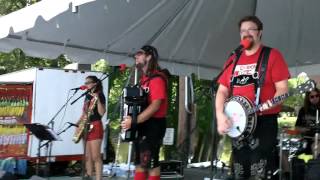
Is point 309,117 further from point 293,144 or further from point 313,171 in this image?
point 313,171

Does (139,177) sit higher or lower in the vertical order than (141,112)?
lower

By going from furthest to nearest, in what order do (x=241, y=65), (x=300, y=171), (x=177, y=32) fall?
(x=177, y=32) < (x=300, y=171) < (x=241, y=65)

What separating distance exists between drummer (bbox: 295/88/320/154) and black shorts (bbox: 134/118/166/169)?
3343mm

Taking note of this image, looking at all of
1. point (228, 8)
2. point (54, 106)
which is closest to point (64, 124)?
point (54, 106)

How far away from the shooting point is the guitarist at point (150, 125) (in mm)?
5309

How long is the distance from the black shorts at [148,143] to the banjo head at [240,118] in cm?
166

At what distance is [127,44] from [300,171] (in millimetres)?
3542

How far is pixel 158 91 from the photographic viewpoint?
537cm

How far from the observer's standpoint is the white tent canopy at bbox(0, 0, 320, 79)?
296 inches

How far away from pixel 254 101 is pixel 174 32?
5.36 metres

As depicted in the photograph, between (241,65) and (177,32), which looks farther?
(177,32)

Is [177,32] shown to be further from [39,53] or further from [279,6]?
[39,53]

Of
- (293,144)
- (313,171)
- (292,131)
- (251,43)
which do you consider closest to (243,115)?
(251,43)

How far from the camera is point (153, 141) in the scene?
5.37m
